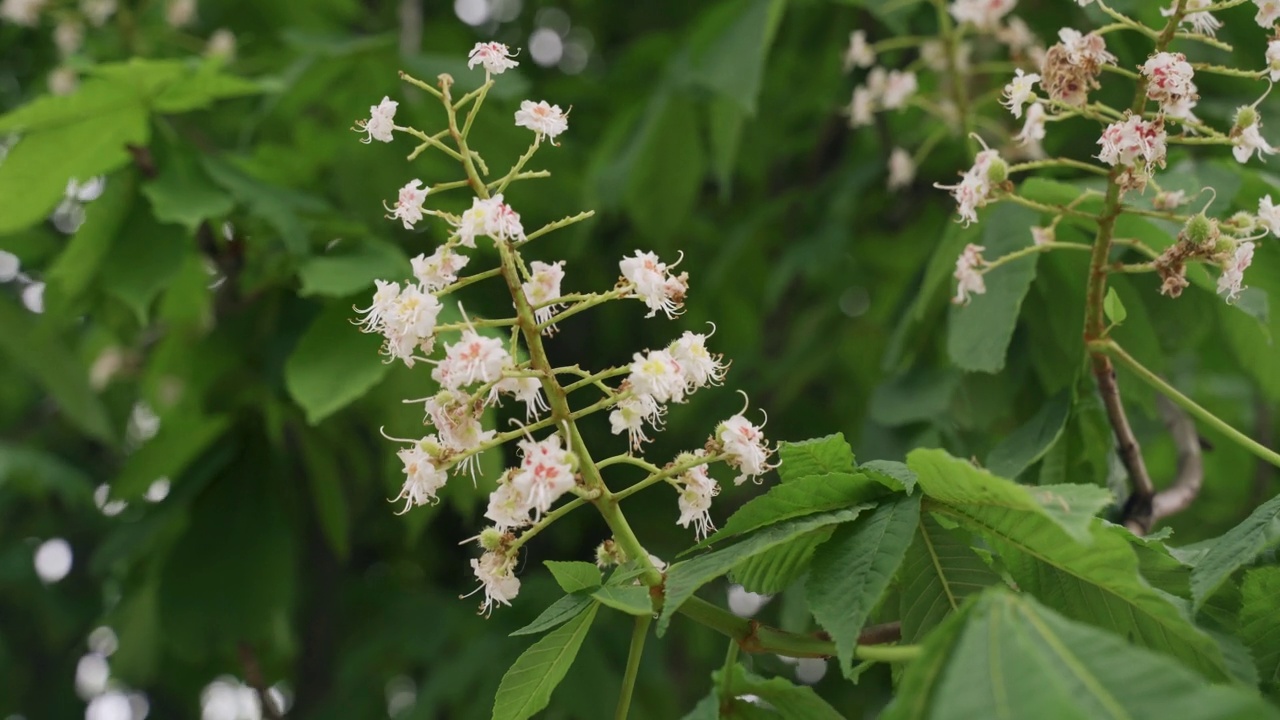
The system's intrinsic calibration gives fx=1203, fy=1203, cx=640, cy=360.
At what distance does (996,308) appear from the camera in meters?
1.58

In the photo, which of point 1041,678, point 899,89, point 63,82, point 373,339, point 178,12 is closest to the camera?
point 1041,678

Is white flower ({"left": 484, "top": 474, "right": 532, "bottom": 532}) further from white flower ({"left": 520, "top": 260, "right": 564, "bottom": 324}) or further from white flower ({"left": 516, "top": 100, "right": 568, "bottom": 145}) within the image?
white flower ({"left": 516, "top": 100, "right": 568, "bottom": 145})

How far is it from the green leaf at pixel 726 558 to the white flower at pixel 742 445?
0.21 ft

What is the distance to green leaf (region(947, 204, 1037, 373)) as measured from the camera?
1.55 meters

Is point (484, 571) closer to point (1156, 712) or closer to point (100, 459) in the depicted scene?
point (1156, 712)

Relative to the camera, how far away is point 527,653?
1078 millimetres

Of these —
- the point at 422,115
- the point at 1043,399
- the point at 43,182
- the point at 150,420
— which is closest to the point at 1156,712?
the point at 1043,399

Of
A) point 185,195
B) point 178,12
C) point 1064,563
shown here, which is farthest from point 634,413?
point 178,12

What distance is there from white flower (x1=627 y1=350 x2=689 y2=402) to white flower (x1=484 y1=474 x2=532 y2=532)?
135 mm

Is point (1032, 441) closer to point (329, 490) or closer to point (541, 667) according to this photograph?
point (541, 667)

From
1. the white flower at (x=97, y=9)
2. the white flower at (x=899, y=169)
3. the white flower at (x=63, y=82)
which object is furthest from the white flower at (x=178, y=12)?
the white flower at (x=899, y=169)

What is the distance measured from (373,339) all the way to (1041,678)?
133 cm

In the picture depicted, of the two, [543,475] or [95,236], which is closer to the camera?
[543,475]

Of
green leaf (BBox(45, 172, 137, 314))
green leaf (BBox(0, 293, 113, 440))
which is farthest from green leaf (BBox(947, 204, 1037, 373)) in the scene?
green leaf (BBox(0, 293, 113, 440))
